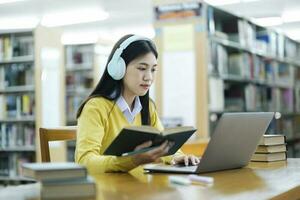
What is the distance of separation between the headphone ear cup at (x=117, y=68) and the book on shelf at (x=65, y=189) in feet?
3.00

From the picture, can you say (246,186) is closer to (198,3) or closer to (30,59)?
(198,3)

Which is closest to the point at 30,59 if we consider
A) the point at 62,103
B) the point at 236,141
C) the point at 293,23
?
the point at 62,103

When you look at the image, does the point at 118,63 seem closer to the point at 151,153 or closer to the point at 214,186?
the point at 151,153

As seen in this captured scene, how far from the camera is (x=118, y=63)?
5.96ft

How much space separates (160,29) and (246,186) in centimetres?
268

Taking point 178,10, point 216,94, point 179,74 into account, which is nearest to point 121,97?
point 179,74

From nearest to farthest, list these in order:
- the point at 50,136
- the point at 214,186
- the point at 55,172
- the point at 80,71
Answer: the point at 55,172, the point at 214,186, the point at 50,136, the point at 80,71

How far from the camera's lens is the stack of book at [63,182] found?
0.93 m

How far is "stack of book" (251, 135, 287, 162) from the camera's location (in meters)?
1.64

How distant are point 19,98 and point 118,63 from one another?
12.4 ft

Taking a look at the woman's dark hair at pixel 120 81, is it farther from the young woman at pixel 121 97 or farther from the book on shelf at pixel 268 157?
the book on shelf at pixel 268 157

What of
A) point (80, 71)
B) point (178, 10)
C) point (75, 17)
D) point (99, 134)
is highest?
point (75, 17)

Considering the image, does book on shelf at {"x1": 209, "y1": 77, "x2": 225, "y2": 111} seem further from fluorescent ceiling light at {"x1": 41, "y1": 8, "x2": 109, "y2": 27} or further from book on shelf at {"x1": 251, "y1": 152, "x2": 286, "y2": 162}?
fluorescent ceiling light at {"x1": 41, "y1": 8, "x2": 109, "y2": 27}

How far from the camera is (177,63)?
3.64 metres
